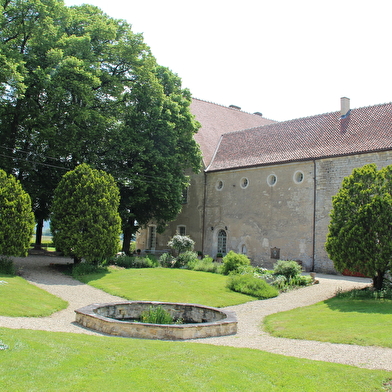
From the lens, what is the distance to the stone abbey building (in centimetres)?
2366

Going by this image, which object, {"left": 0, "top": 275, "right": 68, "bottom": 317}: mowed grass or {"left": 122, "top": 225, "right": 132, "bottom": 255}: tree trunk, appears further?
{"left": 122, "top": 225, "right": 132, "bottom": 255}: tree trunk

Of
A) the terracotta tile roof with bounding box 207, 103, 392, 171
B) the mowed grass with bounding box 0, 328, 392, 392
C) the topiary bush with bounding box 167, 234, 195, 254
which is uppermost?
the terracotta tile roof with bounding box 207, 103, 392, 171

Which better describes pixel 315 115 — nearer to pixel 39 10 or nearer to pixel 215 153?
pixel 215 153

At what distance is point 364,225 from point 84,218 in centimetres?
1209

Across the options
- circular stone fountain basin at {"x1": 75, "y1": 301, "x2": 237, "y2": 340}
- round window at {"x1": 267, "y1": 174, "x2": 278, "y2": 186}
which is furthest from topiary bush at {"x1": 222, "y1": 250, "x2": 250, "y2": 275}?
circular stone fountain basin at {"x1": 75, "y1": 301, "x2": 237, "y2": 340}

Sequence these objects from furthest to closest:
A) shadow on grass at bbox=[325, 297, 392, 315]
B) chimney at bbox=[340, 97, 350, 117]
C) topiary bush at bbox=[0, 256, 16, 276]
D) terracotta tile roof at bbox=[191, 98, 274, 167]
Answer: terracotta tile roof at bbox=[191, 98, 274, 167]
chimney at bbox=[340, 97, 350, 117]
topiary bush at bbox=[0, 256, 16, 276]
shadow on grass at bbox=[325, 297, 392, 315]

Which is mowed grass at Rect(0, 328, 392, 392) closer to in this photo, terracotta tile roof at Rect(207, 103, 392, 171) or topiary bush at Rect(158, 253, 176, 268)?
topiary bush at Rect(158, 253, 176, 268)

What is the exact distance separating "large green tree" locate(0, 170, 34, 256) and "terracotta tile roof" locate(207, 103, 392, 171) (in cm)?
1479

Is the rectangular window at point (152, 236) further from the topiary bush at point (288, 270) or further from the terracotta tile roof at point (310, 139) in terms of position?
the topiary bush at point (288, 270)

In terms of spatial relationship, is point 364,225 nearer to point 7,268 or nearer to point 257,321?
point 257,321

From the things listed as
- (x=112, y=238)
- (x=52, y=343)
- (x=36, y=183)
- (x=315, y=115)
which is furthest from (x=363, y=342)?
(x=315, y=115)

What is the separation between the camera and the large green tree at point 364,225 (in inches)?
596

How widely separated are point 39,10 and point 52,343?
18257mm

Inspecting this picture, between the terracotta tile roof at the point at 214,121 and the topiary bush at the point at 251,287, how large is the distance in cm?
1505
